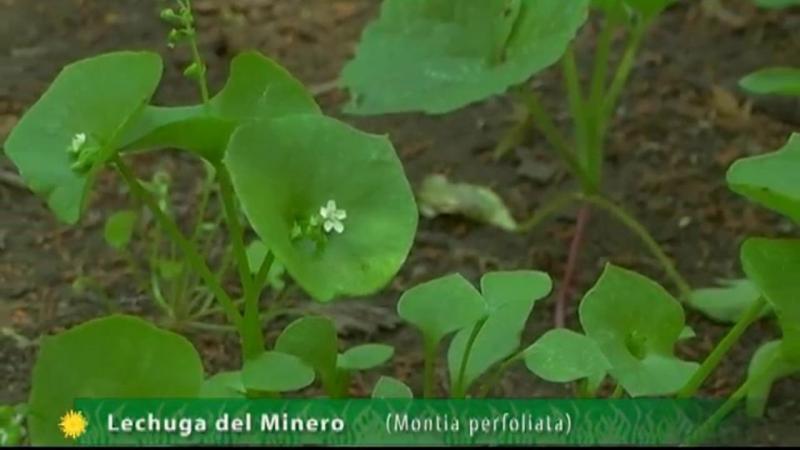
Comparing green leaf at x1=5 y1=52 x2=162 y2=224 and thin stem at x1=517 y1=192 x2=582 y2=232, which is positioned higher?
green leaf at x1=5 y1=52 x2=162 y2=224

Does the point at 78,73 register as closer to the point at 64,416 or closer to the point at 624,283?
the point at 64,416

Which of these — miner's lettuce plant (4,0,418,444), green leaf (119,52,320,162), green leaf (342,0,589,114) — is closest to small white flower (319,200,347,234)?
miner's lettuce plant (4,0,418,444)

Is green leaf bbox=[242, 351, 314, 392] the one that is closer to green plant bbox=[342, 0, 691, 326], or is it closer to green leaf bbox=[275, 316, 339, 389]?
green leaf bbox=[275, 316, 339, 389]

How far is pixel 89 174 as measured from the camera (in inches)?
43.1

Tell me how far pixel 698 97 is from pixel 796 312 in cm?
95

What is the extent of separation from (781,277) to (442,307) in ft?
0.88

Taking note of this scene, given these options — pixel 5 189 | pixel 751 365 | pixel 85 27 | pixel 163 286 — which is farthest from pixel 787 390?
pixel 85 27

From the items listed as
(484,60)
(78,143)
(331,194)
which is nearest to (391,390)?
(331,194)

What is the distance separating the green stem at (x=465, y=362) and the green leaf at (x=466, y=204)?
1.69ft

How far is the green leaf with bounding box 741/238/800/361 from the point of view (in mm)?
1106

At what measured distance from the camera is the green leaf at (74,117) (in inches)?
44.1

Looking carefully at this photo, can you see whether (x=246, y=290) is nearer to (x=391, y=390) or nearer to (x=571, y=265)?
(x=391, y=390)

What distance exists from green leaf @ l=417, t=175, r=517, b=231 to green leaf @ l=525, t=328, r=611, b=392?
0.59 meters

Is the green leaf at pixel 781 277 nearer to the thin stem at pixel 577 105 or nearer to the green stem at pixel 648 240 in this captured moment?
the green stem at pixel 648 240
